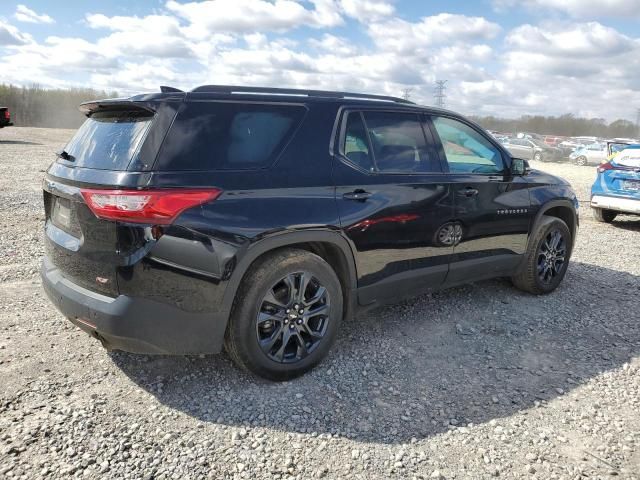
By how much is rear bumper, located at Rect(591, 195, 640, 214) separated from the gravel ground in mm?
4904

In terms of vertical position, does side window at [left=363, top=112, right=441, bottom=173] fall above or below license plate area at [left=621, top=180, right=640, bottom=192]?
above

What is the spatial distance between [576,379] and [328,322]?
1762 mm

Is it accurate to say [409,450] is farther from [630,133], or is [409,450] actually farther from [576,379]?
[630,133]

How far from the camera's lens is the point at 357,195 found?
3.33m

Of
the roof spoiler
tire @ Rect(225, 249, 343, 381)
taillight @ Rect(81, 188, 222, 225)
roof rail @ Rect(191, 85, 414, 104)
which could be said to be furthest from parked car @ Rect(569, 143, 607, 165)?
taillight @ Rect(81, 188, 222, 225)

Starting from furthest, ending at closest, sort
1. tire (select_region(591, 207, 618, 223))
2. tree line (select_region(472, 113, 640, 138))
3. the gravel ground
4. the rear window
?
tree line (select_region(472, 113, 640, 138))
tire (select_region(591, 207, 618, 223))
the rear window
the gravel ground

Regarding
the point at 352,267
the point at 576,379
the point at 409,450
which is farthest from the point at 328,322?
the point at 576,379

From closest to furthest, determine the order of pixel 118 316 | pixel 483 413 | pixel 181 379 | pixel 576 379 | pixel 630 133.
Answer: pixel 118 316
pixel 483 413
pixel 181 379
pixel 576 379
pixel 630 133

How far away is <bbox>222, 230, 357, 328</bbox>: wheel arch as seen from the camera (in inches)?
111

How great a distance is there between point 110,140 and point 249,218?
0.94 m

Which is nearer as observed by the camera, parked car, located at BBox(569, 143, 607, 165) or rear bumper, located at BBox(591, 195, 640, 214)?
rear bumper, located at BBox(591, 195, 640, 214)

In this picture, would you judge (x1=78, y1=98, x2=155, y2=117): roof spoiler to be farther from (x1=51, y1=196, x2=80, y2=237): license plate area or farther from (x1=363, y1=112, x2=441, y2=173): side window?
(x1=363, y1=112, x2=441, y2=173): side window

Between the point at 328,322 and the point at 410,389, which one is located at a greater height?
the point at 328,322

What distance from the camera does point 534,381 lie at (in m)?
3.41
